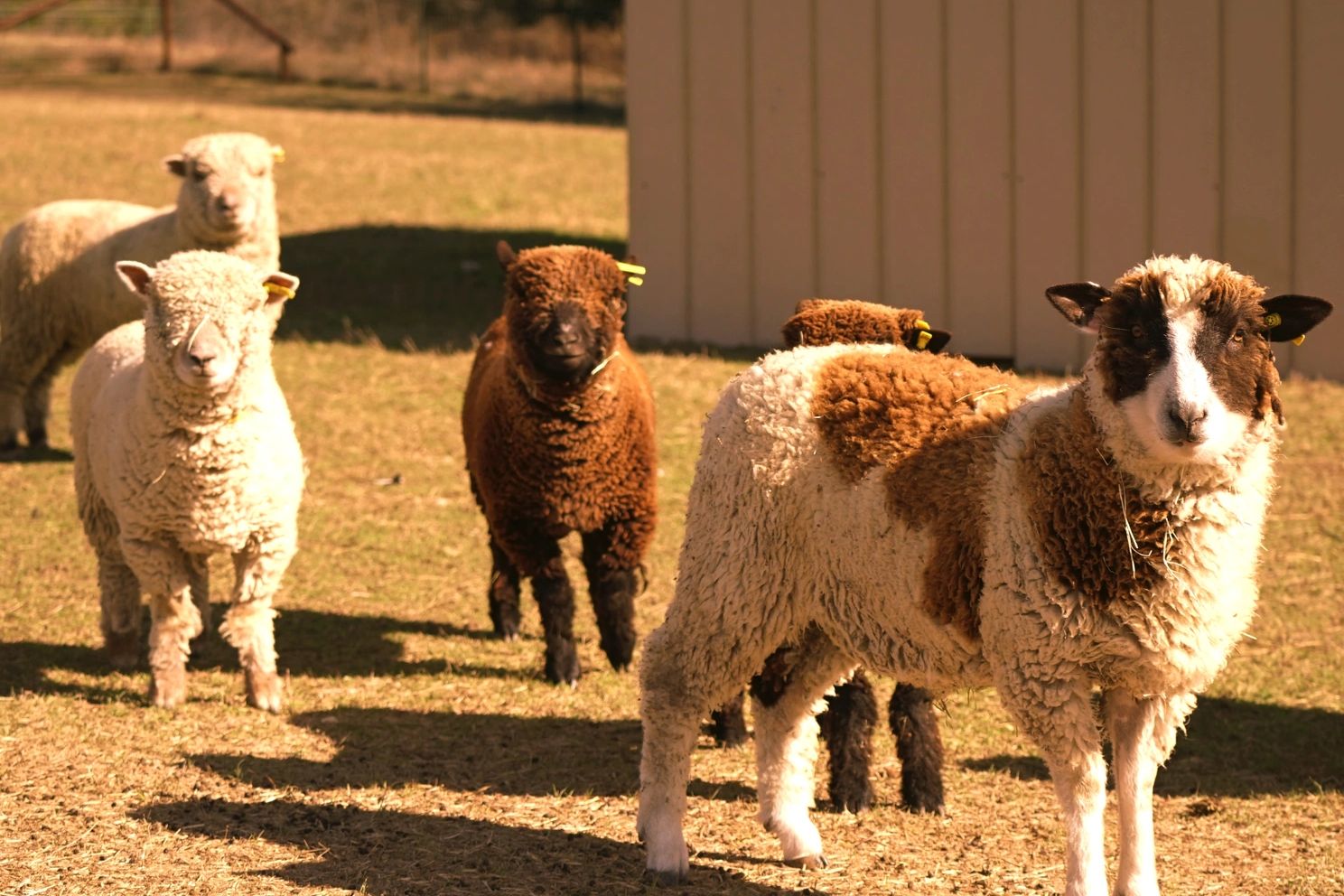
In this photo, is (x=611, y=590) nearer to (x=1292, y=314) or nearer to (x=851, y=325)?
(x=851, y=325)

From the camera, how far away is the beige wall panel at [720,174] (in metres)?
14.6

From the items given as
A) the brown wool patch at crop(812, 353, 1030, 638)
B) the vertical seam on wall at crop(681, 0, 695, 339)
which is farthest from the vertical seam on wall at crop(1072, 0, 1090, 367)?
the brown wool patch at crop(812, 353, 1030, 638)

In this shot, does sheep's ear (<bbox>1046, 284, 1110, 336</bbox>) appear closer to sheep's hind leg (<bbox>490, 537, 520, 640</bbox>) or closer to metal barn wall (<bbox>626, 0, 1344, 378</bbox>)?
sheep's hind leg (<bbox>490, 537, 520, 640</bbox>)

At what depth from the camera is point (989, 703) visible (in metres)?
7.73

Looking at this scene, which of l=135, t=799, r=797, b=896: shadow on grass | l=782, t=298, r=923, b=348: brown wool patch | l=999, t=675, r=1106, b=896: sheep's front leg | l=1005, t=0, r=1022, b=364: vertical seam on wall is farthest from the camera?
l=1005, t=0, r=1022, b=364: vertical seam on wall

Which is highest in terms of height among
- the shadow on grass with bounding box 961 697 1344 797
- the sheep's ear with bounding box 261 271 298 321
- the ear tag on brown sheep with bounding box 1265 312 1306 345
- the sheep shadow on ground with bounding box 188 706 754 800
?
the ear tag on brown sheep with bounding box 1265 312 1306 345

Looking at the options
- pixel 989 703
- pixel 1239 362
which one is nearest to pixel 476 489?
pixel 989 703

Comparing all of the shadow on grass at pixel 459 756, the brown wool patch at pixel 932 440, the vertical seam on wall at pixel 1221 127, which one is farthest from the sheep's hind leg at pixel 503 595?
the vertical seam on wall at pixel 1221 127

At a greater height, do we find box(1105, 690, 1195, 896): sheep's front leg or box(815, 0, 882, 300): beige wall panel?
box(815, 0, 882, 300): beige wall panel

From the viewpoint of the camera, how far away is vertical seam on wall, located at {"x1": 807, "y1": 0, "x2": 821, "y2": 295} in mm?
14336

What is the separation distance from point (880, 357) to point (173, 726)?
338 centimetres

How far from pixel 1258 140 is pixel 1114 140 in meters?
1.05

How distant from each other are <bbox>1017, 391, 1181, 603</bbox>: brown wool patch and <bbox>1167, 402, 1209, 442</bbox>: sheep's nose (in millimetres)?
282

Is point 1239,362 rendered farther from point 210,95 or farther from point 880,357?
point 210,95
